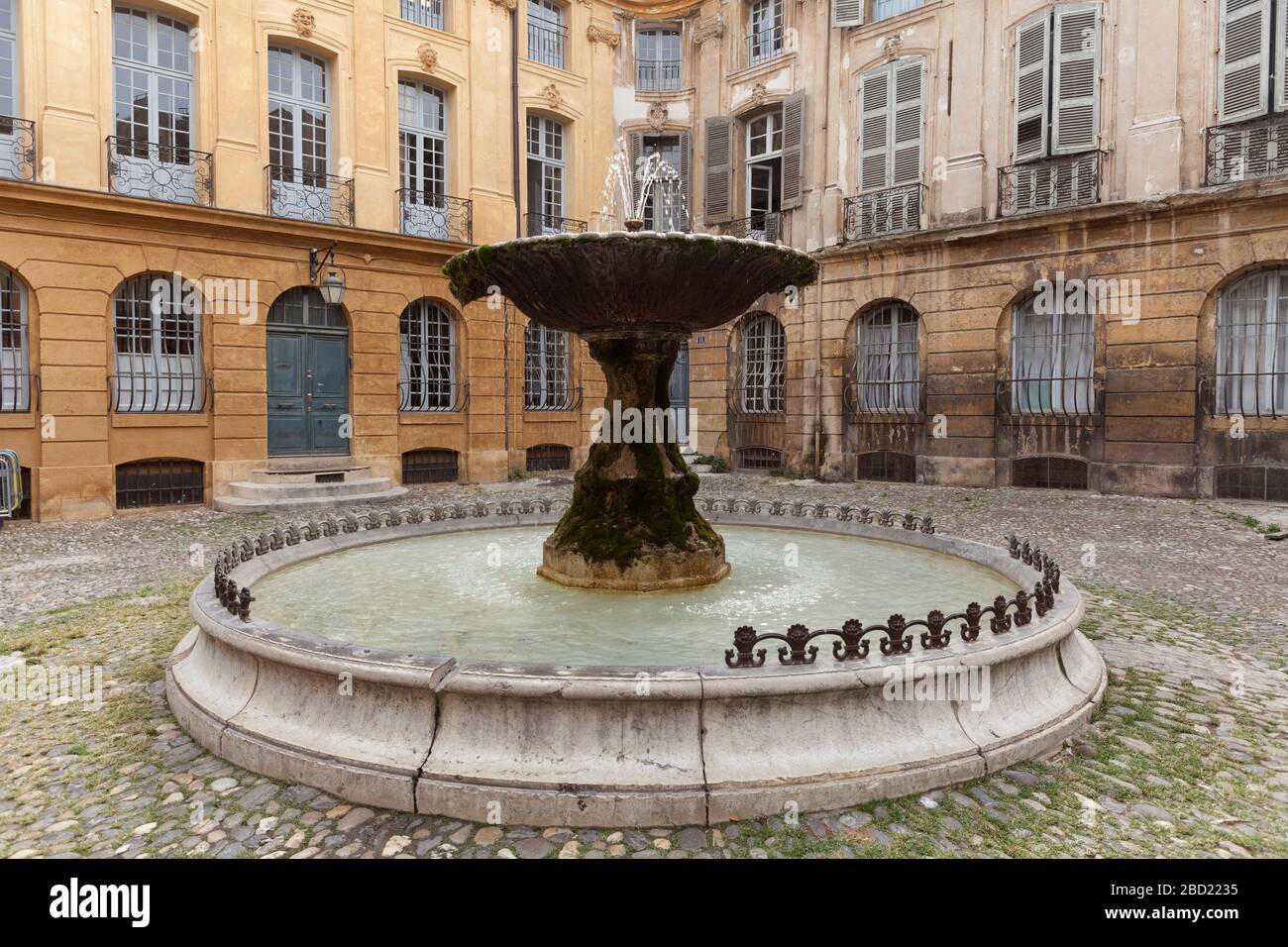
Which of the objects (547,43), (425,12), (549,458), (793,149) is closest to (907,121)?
(793,149)

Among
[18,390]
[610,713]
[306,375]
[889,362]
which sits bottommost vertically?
[610,713]

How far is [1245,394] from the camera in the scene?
1338 centimetres

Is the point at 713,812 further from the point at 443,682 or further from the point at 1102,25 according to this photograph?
the point at 1102,25

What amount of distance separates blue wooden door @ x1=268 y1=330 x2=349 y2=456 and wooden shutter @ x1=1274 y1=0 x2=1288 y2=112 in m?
16.4

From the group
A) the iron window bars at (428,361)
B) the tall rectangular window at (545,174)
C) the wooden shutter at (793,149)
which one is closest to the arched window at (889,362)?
the wooden shutter at (793,149)

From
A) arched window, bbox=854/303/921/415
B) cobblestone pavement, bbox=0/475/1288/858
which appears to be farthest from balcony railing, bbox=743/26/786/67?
cobblestone pavement, bbox=0/475/1288/858

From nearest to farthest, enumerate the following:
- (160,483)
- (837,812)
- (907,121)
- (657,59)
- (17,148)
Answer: (837,812) < (17,148) < (160,483) < (907,121) < (657,59)

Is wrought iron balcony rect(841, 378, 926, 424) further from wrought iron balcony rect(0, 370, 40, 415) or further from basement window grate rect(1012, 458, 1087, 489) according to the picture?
wrought iron balcony rect(0, 370, 40, 415)

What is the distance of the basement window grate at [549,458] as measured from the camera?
19.2 meters

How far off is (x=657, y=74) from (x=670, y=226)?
6670mm

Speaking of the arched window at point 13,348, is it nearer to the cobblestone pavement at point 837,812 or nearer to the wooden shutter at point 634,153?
the cobblestone pavement at point 837,812

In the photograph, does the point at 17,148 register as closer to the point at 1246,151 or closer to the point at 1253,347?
the point at 1246,151

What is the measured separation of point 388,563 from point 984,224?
1328 centimetres

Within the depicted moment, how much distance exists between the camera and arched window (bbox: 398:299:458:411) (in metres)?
17.0
